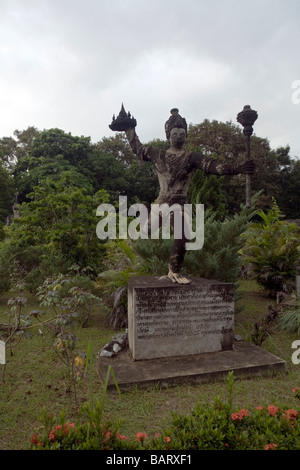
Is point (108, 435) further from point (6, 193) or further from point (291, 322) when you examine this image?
point (6, 193)

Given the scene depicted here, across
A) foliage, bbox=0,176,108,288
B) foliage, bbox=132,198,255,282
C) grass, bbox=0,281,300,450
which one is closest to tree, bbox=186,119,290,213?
foliage, bbox=0,176,108,288

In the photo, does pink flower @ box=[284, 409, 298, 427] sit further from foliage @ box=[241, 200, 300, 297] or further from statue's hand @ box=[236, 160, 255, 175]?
foliage @ box=[241, 200, 300, 297]

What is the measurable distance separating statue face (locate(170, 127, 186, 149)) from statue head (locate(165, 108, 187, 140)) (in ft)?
0.17

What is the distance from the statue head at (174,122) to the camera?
179 inches

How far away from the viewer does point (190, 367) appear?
3984 mm

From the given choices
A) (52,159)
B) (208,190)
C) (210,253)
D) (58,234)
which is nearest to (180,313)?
(210,253)

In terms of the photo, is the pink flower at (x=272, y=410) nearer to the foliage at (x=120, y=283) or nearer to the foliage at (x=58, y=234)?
the foliage at (x=120, y=283)

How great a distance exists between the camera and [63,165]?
22547 mm

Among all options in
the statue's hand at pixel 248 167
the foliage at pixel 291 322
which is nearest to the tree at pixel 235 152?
the foliage at pixel 291 322

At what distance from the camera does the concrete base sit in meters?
3.72

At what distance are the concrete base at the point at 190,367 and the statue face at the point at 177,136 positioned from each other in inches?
116

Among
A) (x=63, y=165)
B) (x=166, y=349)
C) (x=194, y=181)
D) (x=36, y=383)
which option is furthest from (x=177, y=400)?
(x=63, y=165)
